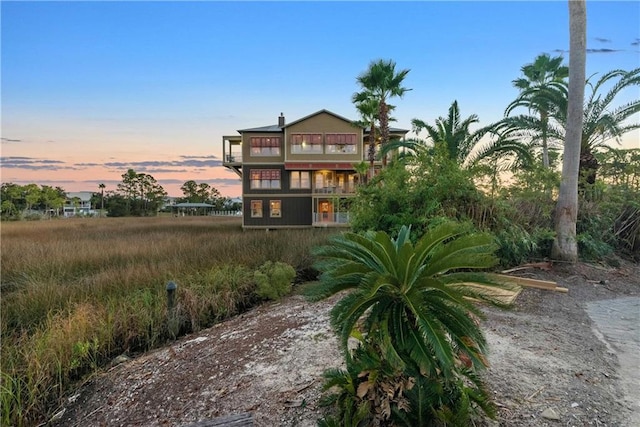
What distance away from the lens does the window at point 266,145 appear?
2339 centimetres

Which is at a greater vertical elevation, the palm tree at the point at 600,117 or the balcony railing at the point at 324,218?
the palm tree at the point at 600,117

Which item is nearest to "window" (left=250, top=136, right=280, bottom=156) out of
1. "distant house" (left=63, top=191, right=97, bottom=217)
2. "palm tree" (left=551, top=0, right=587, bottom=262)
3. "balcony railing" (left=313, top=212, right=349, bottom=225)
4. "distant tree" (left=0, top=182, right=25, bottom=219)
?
"balcony railing" (left=313, top=212, right=349, bottom=225)

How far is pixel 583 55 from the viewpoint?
702cm

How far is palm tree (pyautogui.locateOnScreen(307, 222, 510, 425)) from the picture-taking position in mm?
1697

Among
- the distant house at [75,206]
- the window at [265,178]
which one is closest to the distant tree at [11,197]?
the distant house at [75,206]

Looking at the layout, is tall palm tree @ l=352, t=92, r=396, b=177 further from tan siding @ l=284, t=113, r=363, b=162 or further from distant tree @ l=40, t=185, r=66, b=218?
distant tree @ l=40, t=185, r=66, b=218

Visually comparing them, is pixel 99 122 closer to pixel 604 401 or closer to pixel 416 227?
pixel 416 227

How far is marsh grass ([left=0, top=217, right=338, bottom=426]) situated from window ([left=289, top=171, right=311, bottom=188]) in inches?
546

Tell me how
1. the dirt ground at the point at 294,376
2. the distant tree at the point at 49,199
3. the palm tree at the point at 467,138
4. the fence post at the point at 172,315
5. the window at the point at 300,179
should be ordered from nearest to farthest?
the dirt ground at the point at 294,376 → the fence post at the point at 172,315 → the palm tree at the point at 467,138 → the window at the point at 300,179 → the distant tree at the point at 49,199

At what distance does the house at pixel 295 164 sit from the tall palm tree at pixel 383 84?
5032 millimetres

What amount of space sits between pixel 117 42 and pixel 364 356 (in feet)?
39.2

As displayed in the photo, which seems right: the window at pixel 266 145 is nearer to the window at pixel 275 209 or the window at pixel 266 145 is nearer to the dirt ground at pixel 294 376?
the window at pixel 275 209

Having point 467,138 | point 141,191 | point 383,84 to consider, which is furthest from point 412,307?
point 141,191

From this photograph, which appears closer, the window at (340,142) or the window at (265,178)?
the window at (340,142)
